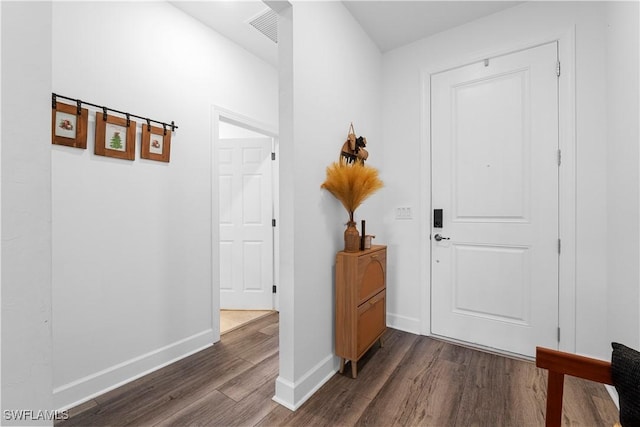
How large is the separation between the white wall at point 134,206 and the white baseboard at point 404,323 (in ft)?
5.50

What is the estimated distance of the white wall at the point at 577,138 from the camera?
1.89m

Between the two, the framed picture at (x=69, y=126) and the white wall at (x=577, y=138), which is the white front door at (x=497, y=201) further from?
the framed picture at (x=69, y=126)

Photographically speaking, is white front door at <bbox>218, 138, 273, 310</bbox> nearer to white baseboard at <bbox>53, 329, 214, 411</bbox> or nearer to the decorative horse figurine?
white baseboard at <bbox>53, 329, 214, 411</bbox>

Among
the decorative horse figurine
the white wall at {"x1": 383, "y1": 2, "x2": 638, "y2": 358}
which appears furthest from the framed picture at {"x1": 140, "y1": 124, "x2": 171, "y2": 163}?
the white wall at {"x1": 383, "y1": 2, "x2": 638, "y2": 358}

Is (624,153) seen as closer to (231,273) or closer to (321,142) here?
(321,142)

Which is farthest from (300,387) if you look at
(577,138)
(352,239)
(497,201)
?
(577,138)

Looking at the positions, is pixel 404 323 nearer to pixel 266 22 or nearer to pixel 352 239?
pixel 352 239

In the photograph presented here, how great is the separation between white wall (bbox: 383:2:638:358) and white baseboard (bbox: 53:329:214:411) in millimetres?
1844

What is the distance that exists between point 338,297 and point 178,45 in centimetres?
229

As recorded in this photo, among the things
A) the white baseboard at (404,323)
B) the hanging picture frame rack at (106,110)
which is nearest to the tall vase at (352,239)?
the white baseboard at (404,323)

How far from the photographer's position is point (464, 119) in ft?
7.82

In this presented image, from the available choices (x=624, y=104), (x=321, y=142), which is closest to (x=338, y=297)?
(x=321, y=142)

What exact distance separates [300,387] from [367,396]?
42cm

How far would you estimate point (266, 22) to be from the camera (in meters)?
2.31
